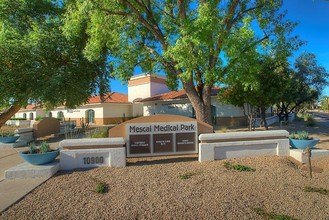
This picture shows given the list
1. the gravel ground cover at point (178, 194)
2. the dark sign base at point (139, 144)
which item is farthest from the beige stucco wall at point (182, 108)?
the gravel ground cover at point (178, 194)

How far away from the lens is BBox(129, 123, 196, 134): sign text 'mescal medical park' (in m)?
7.63

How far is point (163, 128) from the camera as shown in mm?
7766

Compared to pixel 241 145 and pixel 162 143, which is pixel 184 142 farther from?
pixel 241 145

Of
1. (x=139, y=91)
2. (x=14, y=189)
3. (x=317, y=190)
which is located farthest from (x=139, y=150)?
(x=139, y=91)

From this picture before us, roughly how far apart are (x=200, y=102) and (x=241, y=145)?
4.29 metres

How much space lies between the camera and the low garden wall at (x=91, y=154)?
6.84 m

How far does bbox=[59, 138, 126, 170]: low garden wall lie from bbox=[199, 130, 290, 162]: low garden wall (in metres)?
2.45

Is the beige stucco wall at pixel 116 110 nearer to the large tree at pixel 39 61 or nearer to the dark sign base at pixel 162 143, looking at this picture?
the large tree at pixel 39 61

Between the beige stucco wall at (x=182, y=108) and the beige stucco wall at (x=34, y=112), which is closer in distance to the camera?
the beige stucco wall at (x=182, y=108)

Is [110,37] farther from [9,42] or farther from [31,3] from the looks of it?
[31,3]

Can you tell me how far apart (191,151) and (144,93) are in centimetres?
2890

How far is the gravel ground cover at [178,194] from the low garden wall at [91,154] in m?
0.29

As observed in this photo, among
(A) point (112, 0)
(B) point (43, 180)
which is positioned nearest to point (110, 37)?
(A) point (112, 0)

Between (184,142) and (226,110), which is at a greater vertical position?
(226,110)
